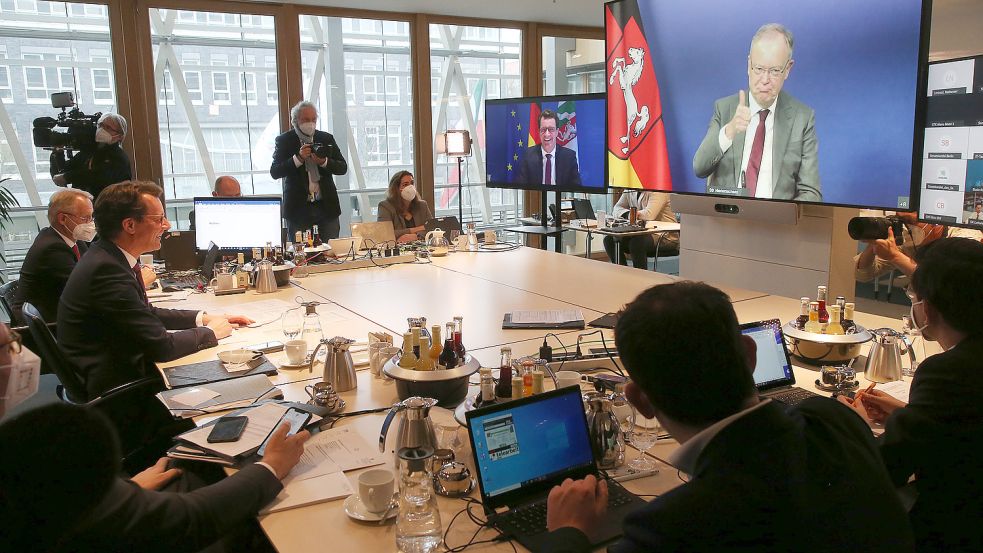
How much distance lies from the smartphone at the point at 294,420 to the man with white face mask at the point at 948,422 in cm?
143

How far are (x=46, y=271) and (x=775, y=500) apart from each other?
3.62m

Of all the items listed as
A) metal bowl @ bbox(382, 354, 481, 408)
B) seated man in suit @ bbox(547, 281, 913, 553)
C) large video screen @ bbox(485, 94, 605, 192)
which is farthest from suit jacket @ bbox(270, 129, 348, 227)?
seated man in suit @ bbox(547, 281, 913, 553)

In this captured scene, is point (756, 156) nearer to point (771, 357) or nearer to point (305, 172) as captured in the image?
point (771, 357)

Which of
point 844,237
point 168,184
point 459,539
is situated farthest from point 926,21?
point 168,184

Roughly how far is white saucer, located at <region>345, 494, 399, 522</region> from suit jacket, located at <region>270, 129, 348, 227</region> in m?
4.61

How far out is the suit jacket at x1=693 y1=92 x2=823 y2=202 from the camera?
430 centimetres

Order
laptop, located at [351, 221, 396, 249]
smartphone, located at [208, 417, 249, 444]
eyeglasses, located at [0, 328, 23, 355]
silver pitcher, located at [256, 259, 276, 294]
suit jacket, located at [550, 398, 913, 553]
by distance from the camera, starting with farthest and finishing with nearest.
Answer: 1. laptop, located at [351, 221, 396, 249]
2. silver pitcher, located at [256, 259, 276, 294]
3. smartphone, located at [208, 417, 249, 444]
4. eyeglasses, located at [0, 328, 23, 355]
5. suit jacket, located at [550, 398, 913, 553]

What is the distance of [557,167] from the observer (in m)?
6.23

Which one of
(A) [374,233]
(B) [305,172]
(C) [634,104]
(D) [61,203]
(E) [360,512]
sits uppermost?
(C) [634,104]

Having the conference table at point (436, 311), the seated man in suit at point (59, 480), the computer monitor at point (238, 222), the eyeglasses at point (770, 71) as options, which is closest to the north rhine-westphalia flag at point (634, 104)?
the eyeglasses at point (770, 71)

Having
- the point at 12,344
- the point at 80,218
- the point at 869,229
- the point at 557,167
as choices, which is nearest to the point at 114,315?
the point at 80,218

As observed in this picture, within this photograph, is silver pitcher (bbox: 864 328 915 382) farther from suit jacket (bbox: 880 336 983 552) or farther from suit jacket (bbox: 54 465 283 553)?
suit jacket (bbox: 54 465 283 553)

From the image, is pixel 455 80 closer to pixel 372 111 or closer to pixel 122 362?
pixel 372 111

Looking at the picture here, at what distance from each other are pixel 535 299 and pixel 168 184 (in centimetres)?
440
